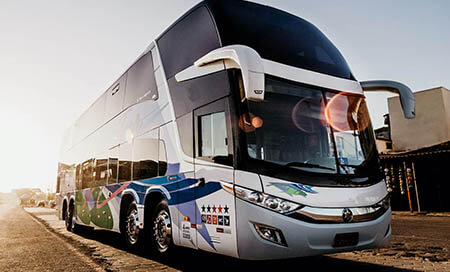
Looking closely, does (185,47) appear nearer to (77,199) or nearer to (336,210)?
(336,210)

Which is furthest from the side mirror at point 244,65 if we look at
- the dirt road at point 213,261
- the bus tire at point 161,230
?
the dirt road at point 213,261

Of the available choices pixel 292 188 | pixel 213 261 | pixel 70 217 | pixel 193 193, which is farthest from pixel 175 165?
pixel 70 217

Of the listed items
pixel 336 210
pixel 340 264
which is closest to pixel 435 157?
pixel 340 264

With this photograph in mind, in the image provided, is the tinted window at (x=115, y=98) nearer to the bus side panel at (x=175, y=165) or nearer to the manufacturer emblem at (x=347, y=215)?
the bus side panel at (x=175, y=165)

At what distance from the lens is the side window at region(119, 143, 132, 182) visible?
286 inches

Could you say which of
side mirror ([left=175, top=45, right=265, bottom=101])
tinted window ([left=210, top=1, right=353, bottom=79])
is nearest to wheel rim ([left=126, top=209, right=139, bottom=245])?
side mirror ([left=175, top=45, right=265, bottom=101])

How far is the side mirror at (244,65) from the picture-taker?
3.69 m

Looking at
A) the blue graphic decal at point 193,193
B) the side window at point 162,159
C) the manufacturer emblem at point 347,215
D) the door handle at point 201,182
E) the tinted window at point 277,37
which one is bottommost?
the manufacturer emblem at point 347,215

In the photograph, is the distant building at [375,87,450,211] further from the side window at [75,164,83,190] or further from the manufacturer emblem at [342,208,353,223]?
the side window at [75,164,83,190]

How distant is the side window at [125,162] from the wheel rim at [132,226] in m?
0.77

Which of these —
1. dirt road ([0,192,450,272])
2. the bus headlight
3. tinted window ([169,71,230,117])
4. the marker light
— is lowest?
dirt road ([0,192,450,272])

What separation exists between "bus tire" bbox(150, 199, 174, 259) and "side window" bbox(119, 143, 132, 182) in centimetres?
144

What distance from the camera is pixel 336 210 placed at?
404 centimetres

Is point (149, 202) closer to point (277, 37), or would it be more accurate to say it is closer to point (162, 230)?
point (162, 230)
